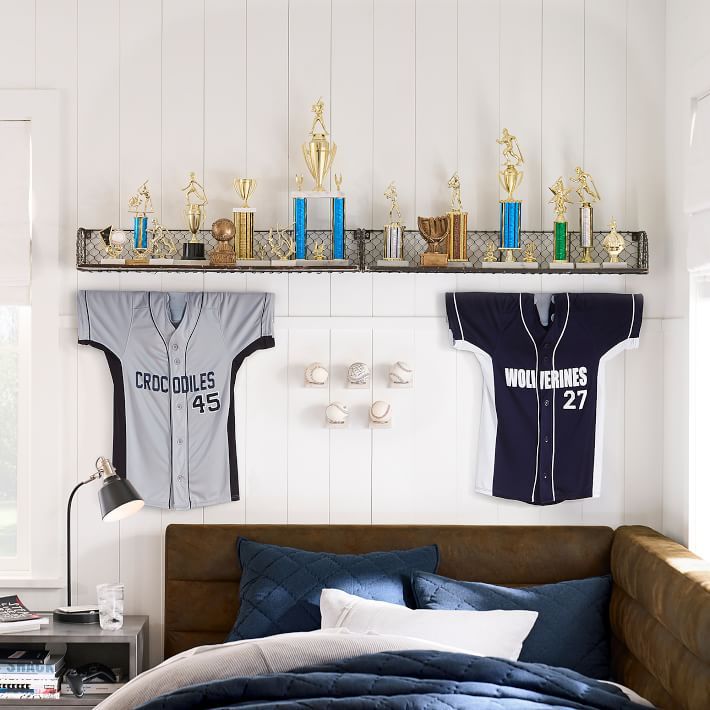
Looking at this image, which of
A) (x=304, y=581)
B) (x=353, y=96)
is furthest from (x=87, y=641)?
(x=353, y=96)

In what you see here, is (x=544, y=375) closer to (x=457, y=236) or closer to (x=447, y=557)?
(x=457, y=236)

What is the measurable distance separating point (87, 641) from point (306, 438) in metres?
1.04

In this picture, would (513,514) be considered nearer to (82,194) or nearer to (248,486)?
(248,486)

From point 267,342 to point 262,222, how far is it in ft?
1.51

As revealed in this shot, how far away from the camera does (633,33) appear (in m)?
3.54

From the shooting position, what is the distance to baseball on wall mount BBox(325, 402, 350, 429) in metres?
3.43

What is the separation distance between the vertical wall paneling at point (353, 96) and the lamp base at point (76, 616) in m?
1.69

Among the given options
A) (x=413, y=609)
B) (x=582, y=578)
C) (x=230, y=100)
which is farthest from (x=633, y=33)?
(x=413, y=609)

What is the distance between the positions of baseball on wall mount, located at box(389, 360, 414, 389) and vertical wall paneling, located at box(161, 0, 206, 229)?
1.00 m

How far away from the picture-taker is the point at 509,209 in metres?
3.40

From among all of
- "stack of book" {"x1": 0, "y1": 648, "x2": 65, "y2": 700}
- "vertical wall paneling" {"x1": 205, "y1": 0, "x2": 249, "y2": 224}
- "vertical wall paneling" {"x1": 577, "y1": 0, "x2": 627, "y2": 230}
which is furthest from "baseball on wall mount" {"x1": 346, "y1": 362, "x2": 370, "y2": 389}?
"stack of book" {"x1": 0, "y1": 648, "x2": 65, "y2": 700}

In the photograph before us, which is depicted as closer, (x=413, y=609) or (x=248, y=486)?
(x=413, y=609)

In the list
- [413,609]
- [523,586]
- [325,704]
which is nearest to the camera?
[325,704]

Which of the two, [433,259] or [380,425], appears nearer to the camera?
[433,259]
